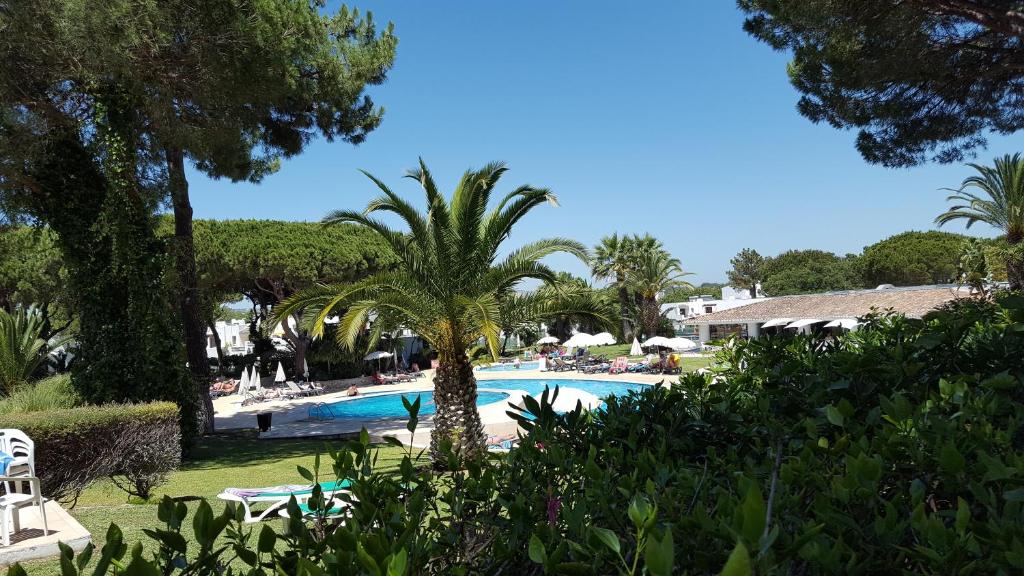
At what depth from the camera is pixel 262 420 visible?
1612 centimetres

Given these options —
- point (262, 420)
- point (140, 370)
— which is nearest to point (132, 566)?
point (140, 370)

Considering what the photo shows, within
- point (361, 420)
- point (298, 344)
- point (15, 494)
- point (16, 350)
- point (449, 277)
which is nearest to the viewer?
point (15, 494)

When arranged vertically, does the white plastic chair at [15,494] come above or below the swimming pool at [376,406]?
above

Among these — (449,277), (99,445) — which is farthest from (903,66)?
(99,445)

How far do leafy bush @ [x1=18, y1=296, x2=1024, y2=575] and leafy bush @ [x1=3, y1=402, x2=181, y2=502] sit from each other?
822cm

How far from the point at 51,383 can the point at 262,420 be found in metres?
5.14

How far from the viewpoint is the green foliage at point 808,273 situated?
72.7 metres

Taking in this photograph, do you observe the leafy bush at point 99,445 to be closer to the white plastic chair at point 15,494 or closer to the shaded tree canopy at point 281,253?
the white plastic chair at point 15,494

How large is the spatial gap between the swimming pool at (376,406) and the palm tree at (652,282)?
20.0 meters

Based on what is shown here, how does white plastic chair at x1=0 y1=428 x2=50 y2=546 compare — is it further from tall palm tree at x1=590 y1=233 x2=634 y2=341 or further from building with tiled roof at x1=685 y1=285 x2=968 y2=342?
tall palm tree at x1=590 y1=233 x2=634 y2=341

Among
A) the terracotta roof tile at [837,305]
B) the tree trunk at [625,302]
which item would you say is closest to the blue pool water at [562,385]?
the terracotta roof tile at [837,305]

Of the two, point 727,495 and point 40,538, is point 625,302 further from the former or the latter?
point 727,495

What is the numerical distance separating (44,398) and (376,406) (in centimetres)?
1368

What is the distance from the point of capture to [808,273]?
248ft
